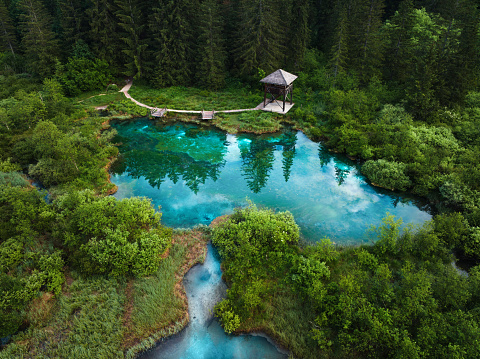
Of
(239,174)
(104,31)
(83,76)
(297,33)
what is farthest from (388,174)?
(104,31)

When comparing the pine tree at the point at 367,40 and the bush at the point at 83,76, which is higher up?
the pine tree at the point at 367,40

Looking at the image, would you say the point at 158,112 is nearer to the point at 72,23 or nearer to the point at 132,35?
the point at 132,35

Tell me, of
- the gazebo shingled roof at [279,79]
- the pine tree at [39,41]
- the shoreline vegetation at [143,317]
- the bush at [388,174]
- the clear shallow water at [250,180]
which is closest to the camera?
the shoreline vegetation at [143,317]

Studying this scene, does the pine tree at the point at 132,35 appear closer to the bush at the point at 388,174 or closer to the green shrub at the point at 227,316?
the bush at the point at 388,174

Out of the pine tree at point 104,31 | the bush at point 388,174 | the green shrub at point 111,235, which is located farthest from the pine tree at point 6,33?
the bush at point 388,174

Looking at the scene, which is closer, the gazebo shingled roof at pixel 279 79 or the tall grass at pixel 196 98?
the gazebo shingled roof at pixel 279 79

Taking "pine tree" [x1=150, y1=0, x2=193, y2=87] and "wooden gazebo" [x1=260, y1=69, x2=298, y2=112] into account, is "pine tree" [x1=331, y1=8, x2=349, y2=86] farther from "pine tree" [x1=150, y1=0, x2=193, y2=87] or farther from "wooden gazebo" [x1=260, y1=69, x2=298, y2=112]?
"pine tree" [x1=150, y1=0, x2=193, y2=87]
